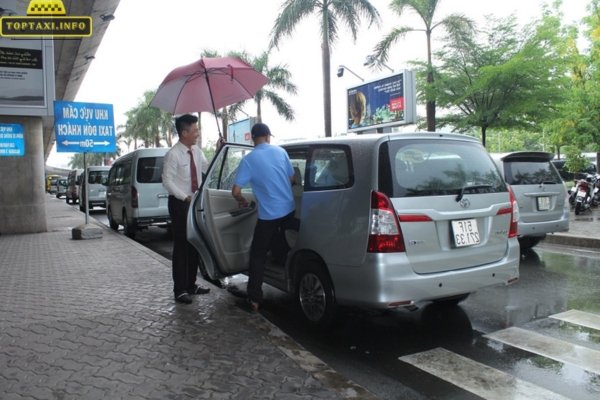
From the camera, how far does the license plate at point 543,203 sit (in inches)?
301

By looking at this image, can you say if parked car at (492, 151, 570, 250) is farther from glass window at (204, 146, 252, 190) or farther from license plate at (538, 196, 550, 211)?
glass window at (204, 146, 252, 190)

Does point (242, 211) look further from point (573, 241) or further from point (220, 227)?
point (573, 241)

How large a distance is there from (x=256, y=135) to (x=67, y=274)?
3.75 meters

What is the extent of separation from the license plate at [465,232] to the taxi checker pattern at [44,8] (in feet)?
36.3

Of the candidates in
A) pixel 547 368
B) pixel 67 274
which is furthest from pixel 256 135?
pixel 67 274

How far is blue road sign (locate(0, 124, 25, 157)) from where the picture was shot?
11797 millimetres

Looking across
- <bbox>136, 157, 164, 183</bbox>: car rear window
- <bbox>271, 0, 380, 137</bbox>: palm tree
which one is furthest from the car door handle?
→ <bbox>271, 0, 380, 137</bbox>: palm tree

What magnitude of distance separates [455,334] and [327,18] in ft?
61.9

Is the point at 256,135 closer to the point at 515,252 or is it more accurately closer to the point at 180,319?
the point at 180,319

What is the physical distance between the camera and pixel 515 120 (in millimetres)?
17453

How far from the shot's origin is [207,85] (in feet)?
20.0

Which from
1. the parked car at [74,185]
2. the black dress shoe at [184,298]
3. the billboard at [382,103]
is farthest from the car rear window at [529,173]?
the parked car at [74,185]

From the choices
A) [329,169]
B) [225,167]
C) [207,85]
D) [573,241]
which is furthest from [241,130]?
[329,169]

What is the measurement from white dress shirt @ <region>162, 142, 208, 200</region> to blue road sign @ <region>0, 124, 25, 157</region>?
8.64 metres
